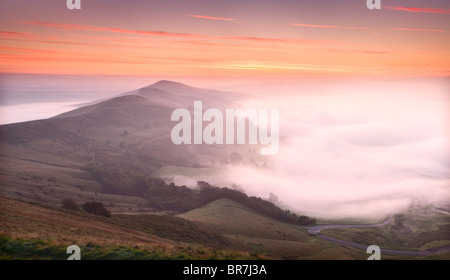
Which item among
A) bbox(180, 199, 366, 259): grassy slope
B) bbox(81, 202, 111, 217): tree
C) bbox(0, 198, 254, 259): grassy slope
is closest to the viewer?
bbox(0, 198, 254, 259): grassy slope

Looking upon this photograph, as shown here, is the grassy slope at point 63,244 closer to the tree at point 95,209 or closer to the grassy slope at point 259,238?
the grassy slope at point 259,238

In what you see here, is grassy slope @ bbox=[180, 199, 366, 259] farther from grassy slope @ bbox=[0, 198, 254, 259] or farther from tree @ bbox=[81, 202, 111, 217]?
grassy slope @ bbox=[0, 198, 254, 259]

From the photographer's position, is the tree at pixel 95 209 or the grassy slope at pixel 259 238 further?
the tree at pixel 95 209

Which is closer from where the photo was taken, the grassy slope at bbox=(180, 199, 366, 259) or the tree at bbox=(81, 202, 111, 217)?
the grassy slope at bbox=(180, 199, 366, 259)

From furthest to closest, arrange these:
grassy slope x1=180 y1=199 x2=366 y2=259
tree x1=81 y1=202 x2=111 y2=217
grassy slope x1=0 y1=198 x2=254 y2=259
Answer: tree x1=81 y1=202 x2=111 y2=217 → grassy slope x1=180 y1=199 x2=366 y2=259 → grassy slope x1=0 y1=198 x2=254 y2=259

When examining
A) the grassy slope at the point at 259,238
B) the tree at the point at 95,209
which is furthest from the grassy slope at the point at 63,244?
the tree at the point at 95,209

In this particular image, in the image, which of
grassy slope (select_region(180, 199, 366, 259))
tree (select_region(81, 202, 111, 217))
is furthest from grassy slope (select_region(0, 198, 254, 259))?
tree (select_region(81, 202, 111, 217))

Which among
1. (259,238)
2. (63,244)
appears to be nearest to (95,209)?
(259,238)

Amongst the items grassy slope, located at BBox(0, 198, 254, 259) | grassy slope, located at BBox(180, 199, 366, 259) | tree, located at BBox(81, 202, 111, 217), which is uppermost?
grassy slope, located at BBox(0, 198, 254, 259)

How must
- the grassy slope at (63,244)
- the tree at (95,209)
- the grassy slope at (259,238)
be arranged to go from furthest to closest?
the tree at (95,209)
the grassy slope at (259,238)
the grassy slope at (63,244)

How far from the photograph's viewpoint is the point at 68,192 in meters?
198

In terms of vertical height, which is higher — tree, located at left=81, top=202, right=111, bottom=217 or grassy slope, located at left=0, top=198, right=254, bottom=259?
grassy slope, located at left=0, top=198, right=254, bottom=259
